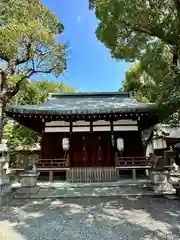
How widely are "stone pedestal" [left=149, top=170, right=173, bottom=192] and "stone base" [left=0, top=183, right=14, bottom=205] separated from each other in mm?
5538

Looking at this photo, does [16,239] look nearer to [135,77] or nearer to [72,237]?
[72,237]

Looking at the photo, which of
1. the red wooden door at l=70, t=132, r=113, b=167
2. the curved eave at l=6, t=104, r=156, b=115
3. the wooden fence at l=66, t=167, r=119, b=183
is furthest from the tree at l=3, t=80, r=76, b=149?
the wooden fence at l=66, t=167, r=119, b=183

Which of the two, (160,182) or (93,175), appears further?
(93,175)

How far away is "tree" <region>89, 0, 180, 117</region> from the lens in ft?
25.3

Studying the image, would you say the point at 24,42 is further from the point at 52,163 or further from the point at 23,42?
the point at 52,163

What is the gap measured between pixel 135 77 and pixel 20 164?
1258cm

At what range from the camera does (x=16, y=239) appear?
167 inches

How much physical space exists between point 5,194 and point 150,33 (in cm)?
871

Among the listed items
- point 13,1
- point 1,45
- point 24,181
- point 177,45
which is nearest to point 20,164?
point 24,181

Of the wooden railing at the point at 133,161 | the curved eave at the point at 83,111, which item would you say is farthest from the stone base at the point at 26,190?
the wooden railing at the point at 133,161

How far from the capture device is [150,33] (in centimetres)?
850

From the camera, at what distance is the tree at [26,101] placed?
56.9 ft

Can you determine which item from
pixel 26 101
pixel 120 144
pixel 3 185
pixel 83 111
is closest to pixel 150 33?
pixel 83 111

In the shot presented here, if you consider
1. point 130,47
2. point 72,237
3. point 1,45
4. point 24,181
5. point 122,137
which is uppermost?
point 1,45
